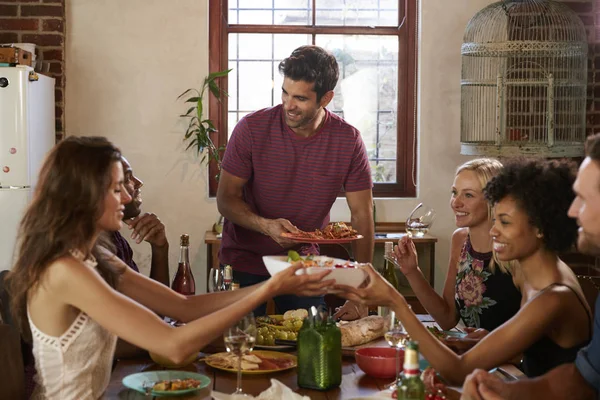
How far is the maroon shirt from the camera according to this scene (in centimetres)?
333

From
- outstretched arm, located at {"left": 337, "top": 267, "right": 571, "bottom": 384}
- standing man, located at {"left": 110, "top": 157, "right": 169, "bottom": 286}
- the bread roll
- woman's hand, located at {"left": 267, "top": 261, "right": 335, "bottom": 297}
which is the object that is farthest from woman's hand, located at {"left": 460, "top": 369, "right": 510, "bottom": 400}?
standing man, located at {"left": 110, "top": 157, "right": 169, "bottom": 286}

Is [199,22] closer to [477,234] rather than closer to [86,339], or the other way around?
[477,234]

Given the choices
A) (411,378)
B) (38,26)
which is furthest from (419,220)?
(38,26)

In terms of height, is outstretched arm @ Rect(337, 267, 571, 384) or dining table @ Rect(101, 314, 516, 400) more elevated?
outstretched arm @ Rect(337, 267, 571, 384)

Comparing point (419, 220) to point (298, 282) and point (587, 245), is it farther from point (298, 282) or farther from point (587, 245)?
point (587, 245)

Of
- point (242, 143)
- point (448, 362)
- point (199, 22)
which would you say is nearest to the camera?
point (448, 362)

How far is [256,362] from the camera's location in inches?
87.4

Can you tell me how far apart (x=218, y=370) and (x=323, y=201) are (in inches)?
49.3

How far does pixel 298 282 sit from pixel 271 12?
3.48 meters

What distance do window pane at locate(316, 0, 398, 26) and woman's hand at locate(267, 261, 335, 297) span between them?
11.2ft

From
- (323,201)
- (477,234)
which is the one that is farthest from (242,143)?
(477,234)

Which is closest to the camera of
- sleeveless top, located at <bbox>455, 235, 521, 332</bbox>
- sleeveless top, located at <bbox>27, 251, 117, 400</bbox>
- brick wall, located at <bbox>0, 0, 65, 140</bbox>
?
sleeveless top, located at <bbox>27, 251, 117, 400</bbox>

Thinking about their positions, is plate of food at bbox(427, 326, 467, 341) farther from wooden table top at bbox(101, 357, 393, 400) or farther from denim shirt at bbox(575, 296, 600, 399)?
denim shirt at bbox(575, 296, 600, 399)

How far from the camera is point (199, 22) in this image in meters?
5.07
